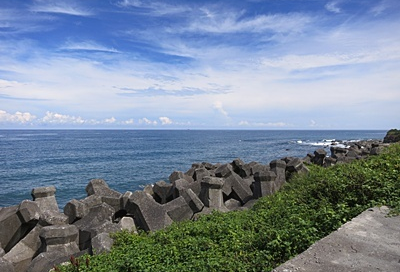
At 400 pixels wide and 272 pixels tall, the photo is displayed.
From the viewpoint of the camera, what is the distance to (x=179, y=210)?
8891 millimetres

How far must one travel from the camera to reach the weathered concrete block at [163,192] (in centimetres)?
1129

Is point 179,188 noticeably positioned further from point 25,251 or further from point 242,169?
point 242,169

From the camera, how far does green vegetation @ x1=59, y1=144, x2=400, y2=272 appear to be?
14.7 ft

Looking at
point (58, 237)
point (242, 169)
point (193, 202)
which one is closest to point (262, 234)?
point (193, 202)

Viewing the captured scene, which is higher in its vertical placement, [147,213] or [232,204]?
[147,213]

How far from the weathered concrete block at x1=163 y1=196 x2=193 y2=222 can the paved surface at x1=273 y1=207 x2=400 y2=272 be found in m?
5.16

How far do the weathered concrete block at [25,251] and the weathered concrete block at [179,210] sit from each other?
3.35 m

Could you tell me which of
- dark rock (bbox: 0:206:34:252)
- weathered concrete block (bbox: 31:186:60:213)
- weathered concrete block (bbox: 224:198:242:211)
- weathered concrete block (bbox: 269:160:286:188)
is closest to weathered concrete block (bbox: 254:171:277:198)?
weathered concrete block (bbox: 224:198:242:211)

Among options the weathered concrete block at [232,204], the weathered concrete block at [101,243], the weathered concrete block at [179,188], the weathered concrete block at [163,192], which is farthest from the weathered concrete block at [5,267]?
the weathered concrete block at [232,204]

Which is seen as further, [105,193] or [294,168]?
[294,168]

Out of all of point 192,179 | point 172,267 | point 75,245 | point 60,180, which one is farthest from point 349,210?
point 60,180

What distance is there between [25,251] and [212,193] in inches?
204

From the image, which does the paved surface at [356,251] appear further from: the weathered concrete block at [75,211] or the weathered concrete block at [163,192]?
the weathered concrete block at [163,192]

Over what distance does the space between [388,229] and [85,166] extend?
35936 mm
